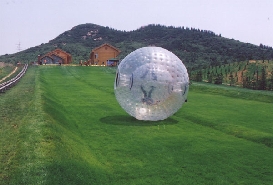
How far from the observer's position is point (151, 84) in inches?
658

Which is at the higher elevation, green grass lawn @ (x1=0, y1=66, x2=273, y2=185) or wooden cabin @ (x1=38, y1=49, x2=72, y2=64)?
wooden cabin @ (x1=38, y1=49, x2=72, y2=64)

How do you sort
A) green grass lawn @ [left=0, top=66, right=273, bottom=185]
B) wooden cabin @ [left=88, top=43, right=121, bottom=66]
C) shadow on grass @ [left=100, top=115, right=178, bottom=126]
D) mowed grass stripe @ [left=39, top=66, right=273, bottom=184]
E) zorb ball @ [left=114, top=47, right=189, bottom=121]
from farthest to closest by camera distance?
Answer: wooden cabin @ [left=88, top=43, right=121, bottom=66], shadow on grass @ [left=100, top=115, right=178, bottom=126], zorb ball @ [left=114, top=47, right=189, bottom=121], mowed grass stripe @ [left=39, top=66, right=273, bottom=184], green grass lawn @ [left=0, top=66, right=273, bottom=185]

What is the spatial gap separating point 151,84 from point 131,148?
434 cm

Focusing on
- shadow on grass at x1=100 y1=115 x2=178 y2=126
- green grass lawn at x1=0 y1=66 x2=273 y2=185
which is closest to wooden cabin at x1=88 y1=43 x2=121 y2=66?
green grass lawn at x1=0 y1=66 x2=273 y2=185

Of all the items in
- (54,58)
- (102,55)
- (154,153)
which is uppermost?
(102,55)

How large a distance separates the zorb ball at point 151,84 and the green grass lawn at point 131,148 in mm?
759

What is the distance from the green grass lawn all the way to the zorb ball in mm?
759

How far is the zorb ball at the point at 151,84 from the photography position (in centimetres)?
1680

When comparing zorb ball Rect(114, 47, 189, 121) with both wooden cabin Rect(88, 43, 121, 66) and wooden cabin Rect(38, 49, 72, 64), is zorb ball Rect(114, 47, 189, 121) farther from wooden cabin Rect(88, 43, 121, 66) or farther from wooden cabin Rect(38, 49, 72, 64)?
wooden cabin Rect(88, 43, 121, 66)

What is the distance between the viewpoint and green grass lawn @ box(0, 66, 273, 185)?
1020 centimetres

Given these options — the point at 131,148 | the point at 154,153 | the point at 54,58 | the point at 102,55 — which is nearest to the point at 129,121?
the point at 131,148

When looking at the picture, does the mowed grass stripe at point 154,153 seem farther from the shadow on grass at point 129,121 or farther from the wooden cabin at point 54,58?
the wooden cabin at point 54,58

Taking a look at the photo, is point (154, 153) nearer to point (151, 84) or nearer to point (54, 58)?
point (151, 84)

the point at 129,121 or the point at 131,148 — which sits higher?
the point at 129,121
